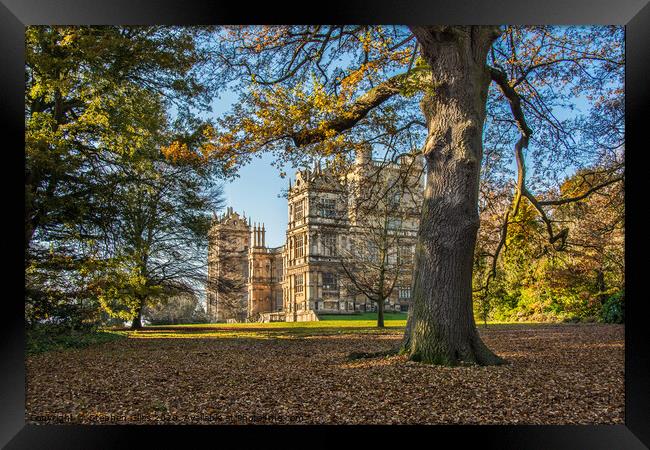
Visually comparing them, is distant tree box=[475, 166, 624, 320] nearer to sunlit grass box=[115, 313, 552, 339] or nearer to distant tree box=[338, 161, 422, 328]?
distant tree box=[338, 161, 422, 328]

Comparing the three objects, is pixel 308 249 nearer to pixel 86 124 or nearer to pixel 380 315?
pixel 380 315

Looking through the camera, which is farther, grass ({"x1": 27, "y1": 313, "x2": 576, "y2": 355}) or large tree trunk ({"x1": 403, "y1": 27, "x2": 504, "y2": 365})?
grass ({"x1": 27, "y1": 313, "x2": 576, "y2": 355})

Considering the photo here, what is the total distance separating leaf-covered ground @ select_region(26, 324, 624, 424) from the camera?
14.6ft

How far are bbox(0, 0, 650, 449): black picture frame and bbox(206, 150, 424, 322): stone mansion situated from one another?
3.37 metres

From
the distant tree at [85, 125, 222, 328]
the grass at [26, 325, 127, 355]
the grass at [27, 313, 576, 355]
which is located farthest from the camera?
the distant tree at [85, 125, 222, 328]

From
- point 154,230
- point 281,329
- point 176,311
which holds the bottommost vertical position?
point 281,329

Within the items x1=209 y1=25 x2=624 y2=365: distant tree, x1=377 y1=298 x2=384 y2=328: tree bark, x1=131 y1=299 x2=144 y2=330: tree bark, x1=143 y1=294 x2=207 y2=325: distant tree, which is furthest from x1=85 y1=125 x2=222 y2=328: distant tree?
x1=377 y1=298 x2=384 y2=328: tree bark

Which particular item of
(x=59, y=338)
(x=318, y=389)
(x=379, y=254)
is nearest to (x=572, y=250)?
(x=379, y=254)

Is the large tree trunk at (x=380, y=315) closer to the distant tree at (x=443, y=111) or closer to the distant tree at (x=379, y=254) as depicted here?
the distant tree at (x=379, y=254)

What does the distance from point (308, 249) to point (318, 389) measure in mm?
4567
